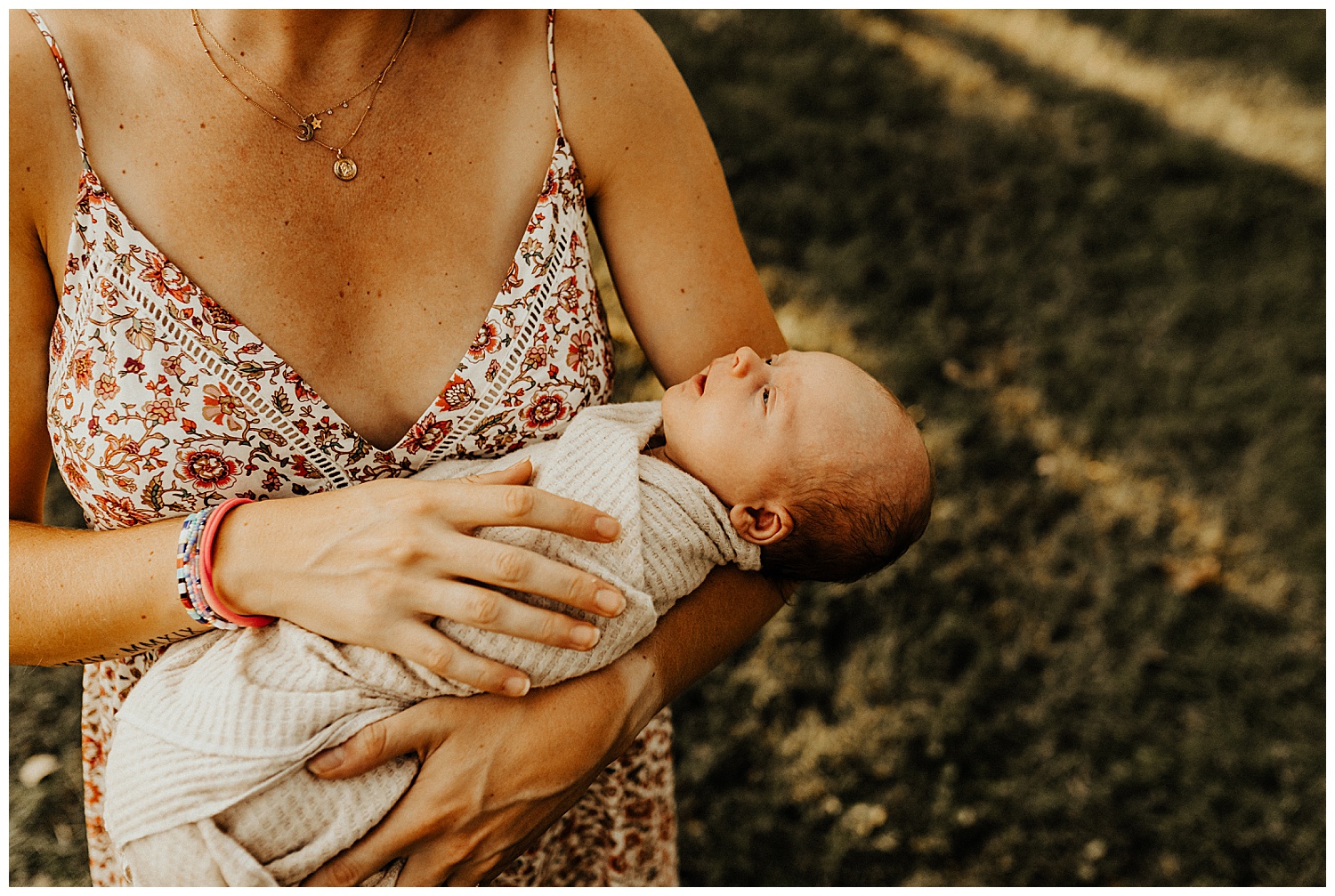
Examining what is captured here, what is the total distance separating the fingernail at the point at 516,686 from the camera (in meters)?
1.39

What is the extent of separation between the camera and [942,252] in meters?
4.00

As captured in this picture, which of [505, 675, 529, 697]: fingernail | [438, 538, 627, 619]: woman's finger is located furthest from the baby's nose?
[505, 675, 529, 697]: fingernail

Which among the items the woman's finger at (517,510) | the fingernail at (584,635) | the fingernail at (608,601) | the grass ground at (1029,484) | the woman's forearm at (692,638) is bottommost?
the grass ground at (1029,484)

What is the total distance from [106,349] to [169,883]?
0.81m

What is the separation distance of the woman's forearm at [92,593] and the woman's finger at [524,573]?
45 cm

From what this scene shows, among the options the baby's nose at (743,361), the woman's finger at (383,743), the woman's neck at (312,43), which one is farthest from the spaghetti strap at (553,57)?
the woman's finger at (383,743)

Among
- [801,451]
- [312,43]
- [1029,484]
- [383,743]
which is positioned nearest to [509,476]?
[383,743]

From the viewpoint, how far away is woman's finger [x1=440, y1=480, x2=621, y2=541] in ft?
4.42

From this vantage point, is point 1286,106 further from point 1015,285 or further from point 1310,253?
point 1015,285

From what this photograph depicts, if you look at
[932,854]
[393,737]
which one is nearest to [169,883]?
[393,737]

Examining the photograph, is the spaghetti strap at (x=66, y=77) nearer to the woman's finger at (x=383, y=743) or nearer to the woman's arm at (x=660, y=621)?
the woman's arm at (x=660, y=621)

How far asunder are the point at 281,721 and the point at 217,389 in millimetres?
527

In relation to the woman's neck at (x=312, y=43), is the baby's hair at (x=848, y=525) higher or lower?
lower

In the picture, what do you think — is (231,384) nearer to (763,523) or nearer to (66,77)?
(66,77)
